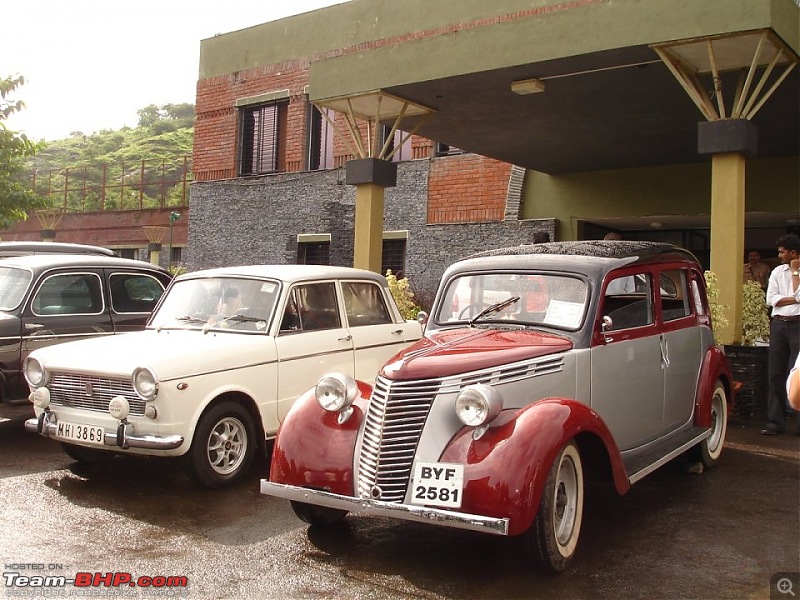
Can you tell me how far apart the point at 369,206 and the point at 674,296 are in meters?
5.36

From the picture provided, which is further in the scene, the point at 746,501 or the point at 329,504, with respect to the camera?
the point at 746,501

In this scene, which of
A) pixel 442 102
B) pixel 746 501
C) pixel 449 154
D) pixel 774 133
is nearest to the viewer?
pixel 746 501

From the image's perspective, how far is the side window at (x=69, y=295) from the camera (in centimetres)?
760

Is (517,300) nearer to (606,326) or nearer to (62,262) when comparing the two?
(606,326)

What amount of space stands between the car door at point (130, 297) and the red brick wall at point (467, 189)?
26.6 ft

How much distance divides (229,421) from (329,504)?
192 centimetres

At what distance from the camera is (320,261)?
1772 centimetres

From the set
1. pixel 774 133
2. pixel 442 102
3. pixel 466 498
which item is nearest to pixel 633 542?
pixel 466 498

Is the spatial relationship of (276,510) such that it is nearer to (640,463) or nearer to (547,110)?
(640,463)

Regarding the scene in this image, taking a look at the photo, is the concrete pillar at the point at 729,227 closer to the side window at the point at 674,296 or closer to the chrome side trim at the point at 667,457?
the side window at the point at 674,296

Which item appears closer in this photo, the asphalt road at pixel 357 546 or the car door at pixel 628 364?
the asphalt road at pixel 357 546

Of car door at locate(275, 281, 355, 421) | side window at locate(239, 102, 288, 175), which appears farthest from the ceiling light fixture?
side window at locate(239, 102, 288, 175)

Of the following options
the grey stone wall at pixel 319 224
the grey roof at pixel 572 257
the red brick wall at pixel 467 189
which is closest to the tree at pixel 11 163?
the grey stone wall at pixel 319 224

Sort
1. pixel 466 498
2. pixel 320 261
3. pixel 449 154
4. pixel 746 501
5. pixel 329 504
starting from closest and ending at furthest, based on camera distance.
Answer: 1. pixel 466 498
2. pixel 329 504
3. pixel 746 501
4. pixel 449 154
5. pixel 320 261
